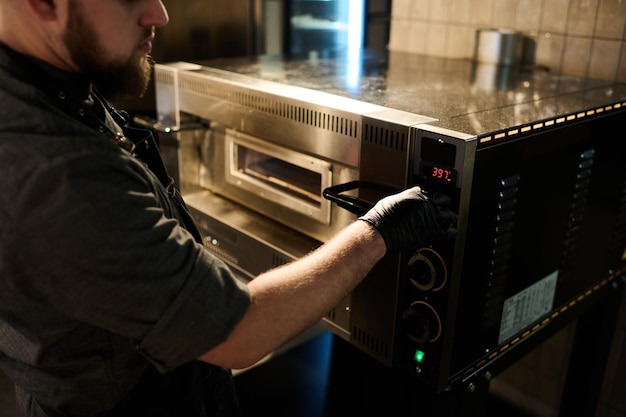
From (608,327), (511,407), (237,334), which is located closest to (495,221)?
(237,334)

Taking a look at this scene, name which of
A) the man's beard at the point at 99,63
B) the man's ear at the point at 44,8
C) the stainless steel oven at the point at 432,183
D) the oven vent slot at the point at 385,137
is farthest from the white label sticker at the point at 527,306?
the man's ear at the point at 44,8

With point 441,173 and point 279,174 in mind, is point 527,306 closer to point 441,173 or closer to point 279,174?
point 441,173

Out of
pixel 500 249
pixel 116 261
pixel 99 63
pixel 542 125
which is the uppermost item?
pixel 99 63

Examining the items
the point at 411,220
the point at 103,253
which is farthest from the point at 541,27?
the point at 103,253

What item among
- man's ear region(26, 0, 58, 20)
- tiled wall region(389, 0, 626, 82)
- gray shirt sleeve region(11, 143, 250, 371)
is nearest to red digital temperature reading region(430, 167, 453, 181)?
gray shirt sleeve region(11, 143, 250, 371)

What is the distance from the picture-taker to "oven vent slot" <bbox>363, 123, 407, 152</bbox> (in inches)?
36.9

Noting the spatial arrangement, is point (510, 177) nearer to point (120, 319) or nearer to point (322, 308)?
point (322, 308)

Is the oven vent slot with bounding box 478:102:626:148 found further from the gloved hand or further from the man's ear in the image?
the man's ear

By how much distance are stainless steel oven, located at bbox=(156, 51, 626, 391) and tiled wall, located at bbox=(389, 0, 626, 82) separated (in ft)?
0.27

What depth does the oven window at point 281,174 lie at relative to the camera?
1.20 m

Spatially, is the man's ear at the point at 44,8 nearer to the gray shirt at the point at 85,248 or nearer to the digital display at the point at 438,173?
the gray shirt at the point at 85,248

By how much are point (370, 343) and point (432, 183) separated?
338 mm

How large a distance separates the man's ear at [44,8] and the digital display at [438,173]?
0.56 metres

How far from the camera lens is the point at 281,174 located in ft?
4.20
